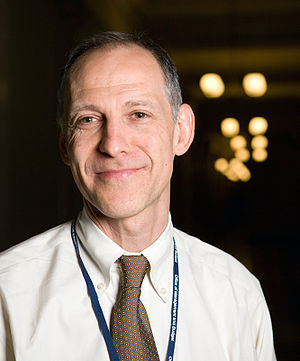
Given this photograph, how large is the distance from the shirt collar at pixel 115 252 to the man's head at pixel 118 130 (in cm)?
7

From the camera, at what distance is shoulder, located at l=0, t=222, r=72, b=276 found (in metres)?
1.50

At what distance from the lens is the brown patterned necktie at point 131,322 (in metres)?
1.38

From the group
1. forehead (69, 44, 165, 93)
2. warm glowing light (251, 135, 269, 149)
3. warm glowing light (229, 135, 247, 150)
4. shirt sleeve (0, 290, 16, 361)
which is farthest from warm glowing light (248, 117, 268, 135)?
shirt sleeve (0, 290, 16, 361)

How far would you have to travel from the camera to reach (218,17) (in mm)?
8422

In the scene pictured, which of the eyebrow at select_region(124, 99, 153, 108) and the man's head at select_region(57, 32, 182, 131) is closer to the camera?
the eyebrow at select_region(124, 99, 153, 108)

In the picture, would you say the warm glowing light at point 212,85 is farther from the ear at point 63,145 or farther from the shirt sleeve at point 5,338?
the shirt sleeve at point 5,338

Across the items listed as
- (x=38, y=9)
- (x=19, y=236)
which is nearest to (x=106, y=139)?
(x=19, y=236)

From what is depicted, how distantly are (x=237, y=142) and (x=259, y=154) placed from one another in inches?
14.8

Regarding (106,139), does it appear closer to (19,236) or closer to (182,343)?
(182,343)

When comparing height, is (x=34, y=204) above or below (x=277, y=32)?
below

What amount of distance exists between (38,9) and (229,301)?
13.7 ft

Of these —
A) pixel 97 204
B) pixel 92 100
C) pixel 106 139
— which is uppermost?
pixel 92 100

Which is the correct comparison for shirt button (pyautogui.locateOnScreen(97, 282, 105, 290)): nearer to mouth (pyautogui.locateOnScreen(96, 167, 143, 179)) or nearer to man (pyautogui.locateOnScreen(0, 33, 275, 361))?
man (pyautogui.locateOnScreen(0, 33, 275, 361))

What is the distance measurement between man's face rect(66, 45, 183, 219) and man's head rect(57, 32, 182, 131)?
4 centimetres
